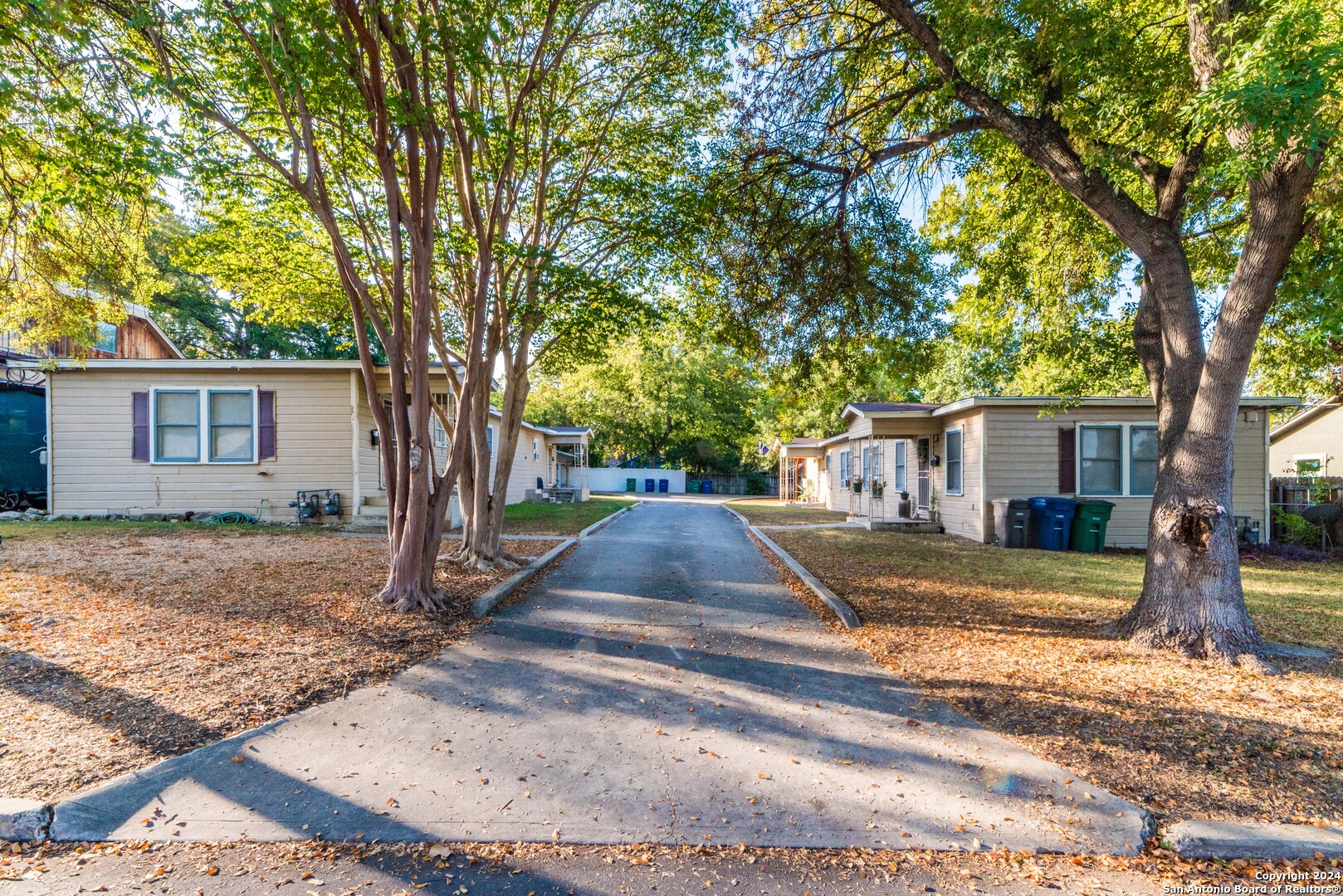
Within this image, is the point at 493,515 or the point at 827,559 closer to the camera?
the point at 493,515

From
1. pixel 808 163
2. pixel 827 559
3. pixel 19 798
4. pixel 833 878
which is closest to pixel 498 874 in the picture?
pixel 833 878

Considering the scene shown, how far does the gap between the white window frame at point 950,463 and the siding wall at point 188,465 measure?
13804 mm

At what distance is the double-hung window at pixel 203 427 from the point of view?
45.4 feet

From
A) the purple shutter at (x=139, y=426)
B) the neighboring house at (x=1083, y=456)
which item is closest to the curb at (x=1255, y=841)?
the neighboring house at (x=1083, y=456)

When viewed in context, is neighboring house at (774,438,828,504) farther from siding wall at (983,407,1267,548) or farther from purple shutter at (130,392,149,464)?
purple shutter at (130,392,149,464)

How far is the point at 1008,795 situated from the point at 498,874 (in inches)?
96.4

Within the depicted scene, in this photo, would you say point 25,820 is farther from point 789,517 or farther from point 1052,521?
point 789,517

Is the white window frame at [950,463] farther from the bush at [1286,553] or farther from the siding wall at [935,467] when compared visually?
the bush at [1286,553]

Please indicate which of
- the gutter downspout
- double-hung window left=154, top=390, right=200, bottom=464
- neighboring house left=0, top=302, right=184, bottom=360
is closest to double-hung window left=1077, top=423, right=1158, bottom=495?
double-hung window left=154, top=390, right=200, bottom=464

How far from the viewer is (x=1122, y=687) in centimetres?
473

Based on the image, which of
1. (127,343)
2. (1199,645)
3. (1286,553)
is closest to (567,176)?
(1199,645)

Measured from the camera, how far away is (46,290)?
8609 mm

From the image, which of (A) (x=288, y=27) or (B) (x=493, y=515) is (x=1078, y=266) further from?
(A) (x=288, y=27)

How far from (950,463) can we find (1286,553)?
6.33 metres
